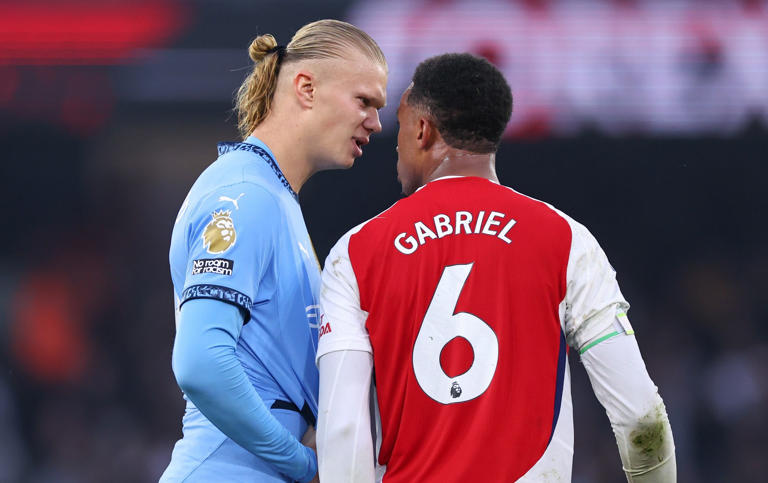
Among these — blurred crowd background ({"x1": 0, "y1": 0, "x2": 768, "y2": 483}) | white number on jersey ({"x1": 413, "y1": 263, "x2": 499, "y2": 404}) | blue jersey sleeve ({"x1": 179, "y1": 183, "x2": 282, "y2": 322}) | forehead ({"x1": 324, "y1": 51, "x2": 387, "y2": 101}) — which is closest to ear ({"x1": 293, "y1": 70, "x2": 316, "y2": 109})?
forehead ({"x1": 324, "y1": 51, "x2": 387, "y2": 101})

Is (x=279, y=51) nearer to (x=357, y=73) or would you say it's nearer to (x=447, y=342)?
(x=357, y=73)

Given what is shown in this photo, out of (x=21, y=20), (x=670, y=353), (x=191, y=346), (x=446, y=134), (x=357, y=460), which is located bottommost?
(x=670, y=353)

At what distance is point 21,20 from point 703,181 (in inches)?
163

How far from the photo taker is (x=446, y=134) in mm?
1929

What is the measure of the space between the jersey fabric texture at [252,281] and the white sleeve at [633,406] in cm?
61

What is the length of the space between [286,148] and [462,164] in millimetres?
504

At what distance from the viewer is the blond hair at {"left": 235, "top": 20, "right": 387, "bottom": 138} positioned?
2277 millimetres

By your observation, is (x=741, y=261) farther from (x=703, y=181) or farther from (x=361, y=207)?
(x=361, y=207)

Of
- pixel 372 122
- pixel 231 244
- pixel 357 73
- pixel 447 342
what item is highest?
→ pixel 357 73

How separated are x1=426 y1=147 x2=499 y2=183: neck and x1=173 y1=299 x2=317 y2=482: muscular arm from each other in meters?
0.50

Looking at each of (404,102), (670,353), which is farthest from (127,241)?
(404,102)

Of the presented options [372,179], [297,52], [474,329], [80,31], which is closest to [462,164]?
[474,329]

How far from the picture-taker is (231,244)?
1.89 meters

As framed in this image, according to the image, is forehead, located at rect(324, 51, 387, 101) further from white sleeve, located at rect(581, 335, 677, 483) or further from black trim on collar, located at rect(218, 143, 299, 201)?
white sleeve, located at rect(581, 335, 677, 483)
